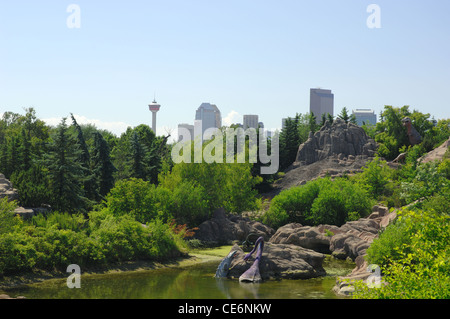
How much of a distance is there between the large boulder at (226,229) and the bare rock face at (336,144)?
26.1m

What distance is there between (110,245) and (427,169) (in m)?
18.1

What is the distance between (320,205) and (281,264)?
1639 cm

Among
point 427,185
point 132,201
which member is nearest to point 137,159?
point 132,201

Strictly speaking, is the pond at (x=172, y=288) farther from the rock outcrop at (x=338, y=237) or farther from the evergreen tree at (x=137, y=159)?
the evergreen tree at (x=137, y=159)

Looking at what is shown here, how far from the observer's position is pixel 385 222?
33094 mm

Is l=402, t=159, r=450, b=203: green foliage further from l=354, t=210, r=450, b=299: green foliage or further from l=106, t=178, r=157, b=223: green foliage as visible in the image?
l=106, t=178, r=157, b=223: green foliage

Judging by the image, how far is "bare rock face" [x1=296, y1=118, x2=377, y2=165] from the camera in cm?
6300

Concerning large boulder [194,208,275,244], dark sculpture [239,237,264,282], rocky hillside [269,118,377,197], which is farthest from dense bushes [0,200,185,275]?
rocky hillside [269,118,377,197]

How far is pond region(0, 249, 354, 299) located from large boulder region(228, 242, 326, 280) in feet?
1.96

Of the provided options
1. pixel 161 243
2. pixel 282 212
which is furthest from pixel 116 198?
pixel 282 212

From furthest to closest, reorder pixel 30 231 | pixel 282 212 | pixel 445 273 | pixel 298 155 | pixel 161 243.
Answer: pixel 298 155, pixel 282 212, pixel 161 243, pixel 30 231, pixel 445 273

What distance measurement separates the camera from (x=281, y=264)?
22750 mm
